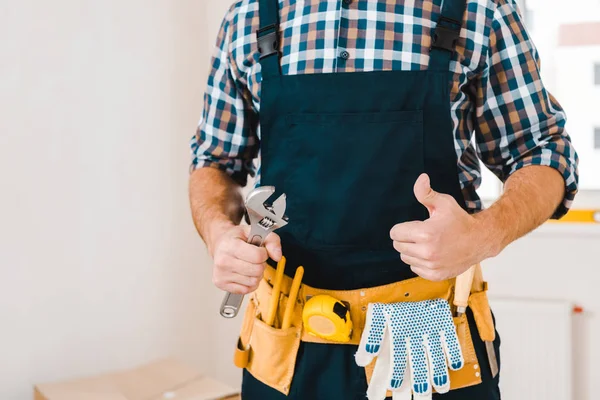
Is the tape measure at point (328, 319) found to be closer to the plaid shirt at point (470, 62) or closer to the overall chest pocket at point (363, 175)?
the overall chest pocket at point (363, 175)

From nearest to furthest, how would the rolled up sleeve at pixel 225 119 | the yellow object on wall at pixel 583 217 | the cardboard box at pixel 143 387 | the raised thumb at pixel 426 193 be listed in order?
the raised thumb at pixel 426 193 < the rolled up sleeve at pixel 225 119 < the cardboard box at pixel 143 387 < the yellow object on wall at pixel 583 217

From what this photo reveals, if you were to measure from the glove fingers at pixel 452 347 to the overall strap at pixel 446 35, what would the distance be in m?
0.38

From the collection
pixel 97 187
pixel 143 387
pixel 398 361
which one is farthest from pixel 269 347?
pixel 97 187

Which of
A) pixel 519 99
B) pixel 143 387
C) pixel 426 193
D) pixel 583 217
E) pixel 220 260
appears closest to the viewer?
pixel 426 193

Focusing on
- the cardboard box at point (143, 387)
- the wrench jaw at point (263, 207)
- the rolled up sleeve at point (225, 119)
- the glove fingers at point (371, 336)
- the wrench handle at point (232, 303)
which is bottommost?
the cardboard box at point (143, 387)

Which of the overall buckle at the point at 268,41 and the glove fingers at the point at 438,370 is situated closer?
the glove fingers at the point at 438,370

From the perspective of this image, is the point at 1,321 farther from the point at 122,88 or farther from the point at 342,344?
the point at 342,344

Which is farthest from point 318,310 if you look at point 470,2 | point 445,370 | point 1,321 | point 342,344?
point 1,321

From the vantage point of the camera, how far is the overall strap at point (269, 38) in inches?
38.2

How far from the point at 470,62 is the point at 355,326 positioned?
0.43 meters

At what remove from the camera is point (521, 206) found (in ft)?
2.77

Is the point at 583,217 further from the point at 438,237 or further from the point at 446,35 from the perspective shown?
the point at 438,237

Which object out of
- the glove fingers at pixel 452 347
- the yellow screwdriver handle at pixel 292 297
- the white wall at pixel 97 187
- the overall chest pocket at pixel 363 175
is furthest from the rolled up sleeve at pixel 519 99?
the white wall at pixel 97 187

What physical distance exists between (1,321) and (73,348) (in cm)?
26
